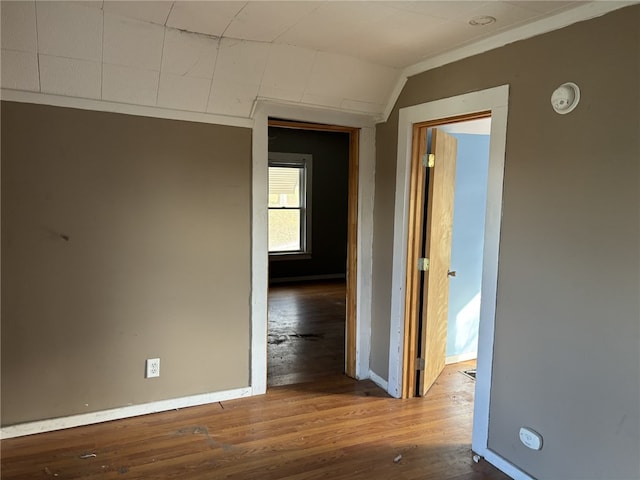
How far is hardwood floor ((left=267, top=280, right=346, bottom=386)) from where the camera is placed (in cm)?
368

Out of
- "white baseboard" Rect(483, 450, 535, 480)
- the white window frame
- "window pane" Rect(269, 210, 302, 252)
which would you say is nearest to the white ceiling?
"white baseboard" Rect(483, 450, 535, 480)

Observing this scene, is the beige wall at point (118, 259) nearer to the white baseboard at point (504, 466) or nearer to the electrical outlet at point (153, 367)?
the electrical outlet at point (153, 367)

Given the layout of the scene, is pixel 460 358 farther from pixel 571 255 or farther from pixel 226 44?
pixel 226 44

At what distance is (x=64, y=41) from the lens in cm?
224

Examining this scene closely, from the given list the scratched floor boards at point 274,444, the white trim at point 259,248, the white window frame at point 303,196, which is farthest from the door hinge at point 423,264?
the white window frame at point 303,196

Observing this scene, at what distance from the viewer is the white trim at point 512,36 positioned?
187 cm

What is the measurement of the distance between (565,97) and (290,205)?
18.0 ft

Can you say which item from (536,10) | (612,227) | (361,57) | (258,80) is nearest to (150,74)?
(258,80)

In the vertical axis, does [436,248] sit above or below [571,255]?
below

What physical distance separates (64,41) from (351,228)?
2.11m

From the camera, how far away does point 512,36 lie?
226 centimetres

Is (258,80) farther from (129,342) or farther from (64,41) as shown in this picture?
(129,342)

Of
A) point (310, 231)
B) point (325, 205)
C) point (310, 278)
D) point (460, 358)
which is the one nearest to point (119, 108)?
point (460, 358)

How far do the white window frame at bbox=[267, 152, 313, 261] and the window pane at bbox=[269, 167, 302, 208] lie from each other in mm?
69
